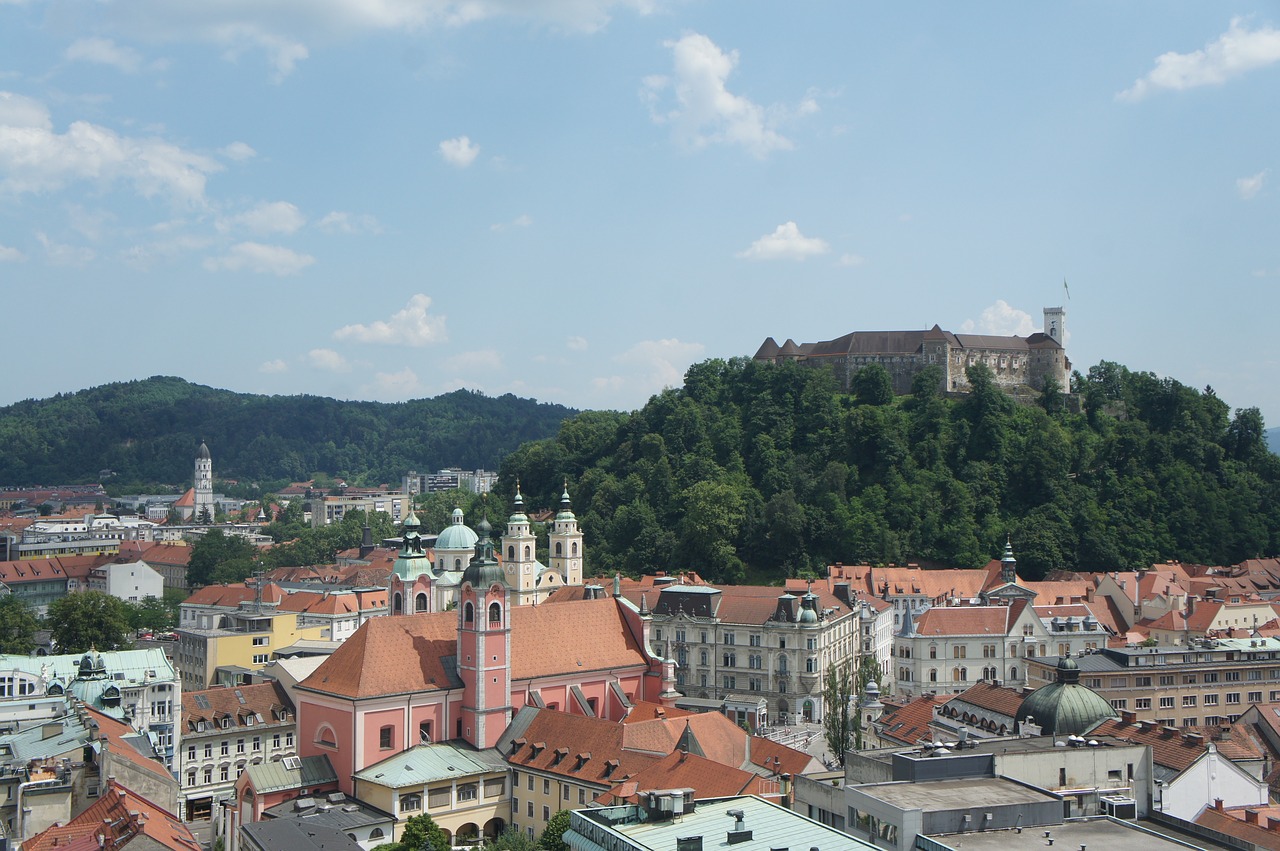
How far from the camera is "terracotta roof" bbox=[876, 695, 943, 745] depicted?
52.7m

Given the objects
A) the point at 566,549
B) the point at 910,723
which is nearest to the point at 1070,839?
the point at 910,723

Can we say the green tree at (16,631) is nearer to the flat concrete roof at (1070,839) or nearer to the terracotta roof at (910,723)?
the terracotta roof at (910,723)

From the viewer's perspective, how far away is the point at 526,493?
130 metres

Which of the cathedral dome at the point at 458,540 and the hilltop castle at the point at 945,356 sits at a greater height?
the hilltop castle at the point at 945,356

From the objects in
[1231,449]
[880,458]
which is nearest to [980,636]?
[880,458]

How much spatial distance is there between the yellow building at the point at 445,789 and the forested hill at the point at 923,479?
171 ft

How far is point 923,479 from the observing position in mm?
108750

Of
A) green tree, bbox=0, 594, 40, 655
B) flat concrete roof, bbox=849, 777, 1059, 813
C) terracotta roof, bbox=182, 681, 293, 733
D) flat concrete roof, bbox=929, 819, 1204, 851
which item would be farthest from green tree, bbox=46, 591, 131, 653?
flat concrete roof, bbox=929, 819, 1204, 851

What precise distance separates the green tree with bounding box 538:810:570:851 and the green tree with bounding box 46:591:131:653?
4791cm

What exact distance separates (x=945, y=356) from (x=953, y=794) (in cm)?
9262

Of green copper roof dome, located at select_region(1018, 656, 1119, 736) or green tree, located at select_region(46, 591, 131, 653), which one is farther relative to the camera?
green tree, located at select_region(46, 591, 131, 653)

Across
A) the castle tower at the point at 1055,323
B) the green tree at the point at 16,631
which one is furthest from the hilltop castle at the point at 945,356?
the green tree at the point at 16,631

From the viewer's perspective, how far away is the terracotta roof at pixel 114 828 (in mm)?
34219

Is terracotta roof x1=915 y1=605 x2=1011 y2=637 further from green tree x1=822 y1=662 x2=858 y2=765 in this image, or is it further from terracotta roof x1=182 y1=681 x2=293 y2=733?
terracotta roof x1=182 y1=681 x2=293 y2=733
